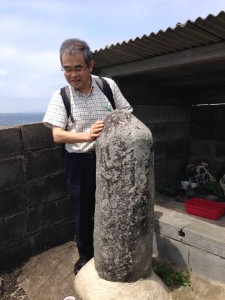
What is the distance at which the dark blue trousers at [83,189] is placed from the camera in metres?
3.44

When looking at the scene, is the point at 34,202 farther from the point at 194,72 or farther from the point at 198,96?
the point at 198,96

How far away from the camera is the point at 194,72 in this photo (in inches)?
234

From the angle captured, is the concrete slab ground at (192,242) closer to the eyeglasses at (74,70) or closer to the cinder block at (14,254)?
the cinder block at (14,254)

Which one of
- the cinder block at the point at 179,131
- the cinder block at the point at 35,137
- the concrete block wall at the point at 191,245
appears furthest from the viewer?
the cinder block at the point at 179,131

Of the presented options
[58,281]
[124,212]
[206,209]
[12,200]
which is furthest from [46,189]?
[206,209]

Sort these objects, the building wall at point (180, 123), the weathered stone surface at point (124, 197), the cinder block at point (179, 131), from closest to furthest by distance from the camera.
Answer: the weathered stone surface at point (124, 197), the building wall at point (180, 123), the cinder block at point (179, 131)

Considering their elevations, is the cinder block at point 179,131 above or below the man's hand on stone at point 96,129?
below

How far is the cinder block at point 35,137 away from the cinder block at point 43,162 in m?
0.10

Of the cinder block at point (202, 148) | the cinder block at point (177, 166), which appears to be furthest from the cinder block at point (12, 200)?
the cinder block at point (202, 148)

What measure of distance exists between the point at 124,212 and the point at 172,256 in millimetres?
1789

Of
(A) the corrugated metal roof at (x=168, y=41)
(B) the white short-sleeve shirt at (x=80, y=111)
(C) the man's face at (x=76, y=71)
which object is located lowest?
(B) the white short-sleeve shirt at (x=80, y=111)

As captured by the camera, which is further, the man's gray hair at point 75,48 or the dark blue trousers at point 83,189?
the dark blue trousers at point 83,189

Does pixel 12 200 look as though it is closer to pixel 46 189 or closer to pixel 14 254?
pixel 46 189

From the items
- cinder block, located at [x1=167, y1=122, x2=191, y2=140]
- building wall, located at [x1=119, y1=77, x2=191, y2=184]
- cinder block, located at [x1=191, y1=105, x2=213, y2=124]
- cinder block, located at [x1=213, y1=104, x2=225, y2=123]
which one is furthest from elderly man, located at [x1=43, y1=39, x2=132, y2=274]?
cinder block, located at [x1=191, y1=105, x2=213, y2=124]
